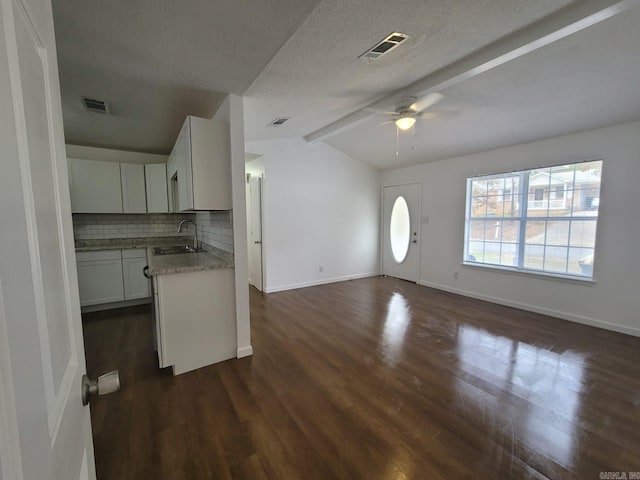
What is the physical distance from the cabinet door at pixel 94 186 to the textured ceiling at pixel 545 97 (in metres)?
3.58

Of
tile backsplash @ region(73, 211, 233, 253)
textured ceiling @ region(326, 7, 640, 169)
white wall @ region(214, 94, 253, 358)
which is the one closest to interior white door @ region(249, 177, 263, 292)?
tile backsplash @ region(73, 211, 233, 253)

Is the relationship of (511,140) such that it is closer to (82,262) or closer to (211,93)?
(211,93)

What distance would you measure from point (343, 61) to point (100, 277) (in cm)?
406

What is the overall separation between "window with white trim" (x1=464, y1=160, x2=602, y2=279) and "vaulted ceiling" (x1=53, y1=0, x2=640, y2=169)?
2.20 ft

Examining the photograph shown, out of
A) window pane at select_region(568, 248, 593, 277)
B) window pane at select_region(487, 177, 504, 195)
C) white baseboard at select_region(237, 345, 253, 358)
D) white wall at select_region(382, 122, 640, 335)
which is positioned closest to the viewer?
white baseboard at select_region(237, 345, 253, 358)

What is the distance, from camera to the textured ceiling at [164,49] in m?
1.51

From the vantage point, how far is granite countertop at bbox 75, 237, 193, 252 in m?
3.86

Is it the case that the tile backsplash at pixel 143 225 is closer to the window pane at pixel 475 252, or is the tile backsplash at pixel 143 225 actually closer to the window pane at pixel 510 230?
the window pane at pixel 475 252

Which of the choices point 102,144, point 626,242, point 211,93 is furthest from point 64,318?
point 626,242

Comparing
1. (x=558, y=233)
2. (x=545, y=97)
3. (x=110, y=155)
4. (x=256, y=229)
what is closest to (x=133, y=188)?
(x=110, y=155)

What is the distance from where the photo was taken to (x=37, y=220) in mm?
469

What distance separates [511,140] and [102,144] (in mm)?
5712

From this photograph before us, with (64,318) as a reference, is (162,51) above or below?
above

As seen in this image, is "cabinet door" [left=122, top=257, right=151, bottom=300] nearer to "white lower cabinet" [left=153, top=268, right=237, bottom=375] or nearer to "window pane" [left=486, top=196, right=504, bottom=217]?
"white lower cabinet" [left=153, top=268, right=237, bottom=375]
